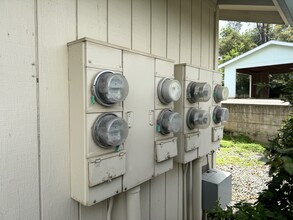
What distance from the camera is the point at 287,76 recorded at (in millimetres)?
1399

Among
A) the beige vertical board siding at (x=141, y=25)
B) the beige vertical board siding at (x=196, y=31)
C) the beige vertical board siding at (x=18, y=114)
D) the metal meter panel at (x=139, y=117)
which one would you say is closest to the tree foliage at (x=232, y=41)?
the beige vertical board siding at (x=196, y=31)

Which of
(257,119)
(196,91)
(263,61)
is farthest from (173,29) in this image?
(263,61)

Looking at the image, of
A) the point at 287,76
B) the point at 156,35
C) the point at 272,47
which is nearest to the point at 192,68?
the point at 156,35

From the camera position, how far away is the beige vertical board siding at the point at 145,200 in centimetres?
139

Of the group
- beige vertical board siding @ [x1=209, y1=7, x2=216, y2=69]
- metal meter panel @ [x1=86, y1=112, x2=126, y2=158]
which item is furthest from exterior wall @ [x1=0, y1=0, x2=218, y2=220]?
beige vertical board siding @ [x1=209, y1=7, x2=216, y2=69]

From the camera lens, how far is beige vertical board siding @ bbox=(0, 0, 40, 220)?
0.79 m

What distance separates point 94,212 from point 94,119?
511 mm

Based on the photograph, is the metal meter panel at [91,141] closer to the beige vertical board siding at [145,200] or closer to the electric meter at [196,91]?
the beige vertical board siding at [145,200]

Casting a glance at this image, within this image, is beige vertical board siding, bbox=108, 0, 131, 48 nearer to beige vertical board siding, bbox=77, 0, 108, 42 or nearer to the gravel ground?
beige vertical board siding, bbox=77, 0, 108, 42

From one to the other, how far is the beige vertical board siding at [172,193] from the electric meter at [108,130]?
80cm

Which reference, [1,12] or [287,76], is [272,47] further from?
[1,12]

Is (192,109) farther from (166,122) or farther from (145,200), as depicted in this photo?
(145,200)

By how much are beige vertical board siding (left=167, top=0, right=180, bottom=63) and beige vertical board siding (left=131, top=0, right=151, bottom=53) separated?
0.23 meters

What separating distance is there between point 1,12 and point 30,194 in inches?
26.6
